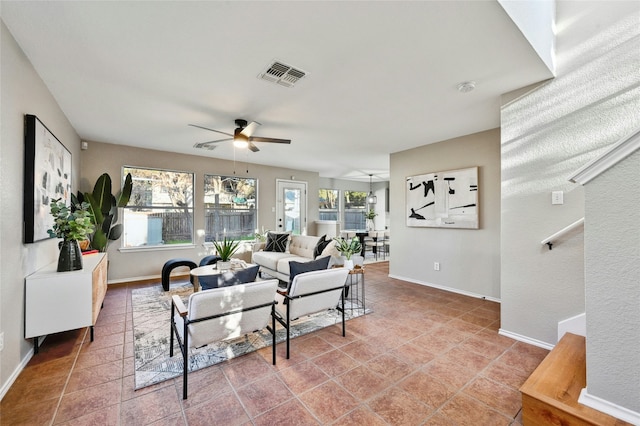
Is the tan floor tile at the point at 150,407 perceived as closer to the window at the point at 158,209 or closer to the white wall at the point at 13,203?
the white wall at the point at 13,203

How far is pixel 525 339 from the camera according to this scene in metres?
2.67

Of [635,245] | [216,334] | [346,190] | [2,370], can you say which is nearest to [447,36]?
[635,245]

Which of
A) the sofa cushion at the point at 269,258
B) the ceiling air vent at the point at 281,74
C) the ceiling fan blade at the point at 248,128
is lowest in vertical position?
the sofa cushion at the point at 269,258

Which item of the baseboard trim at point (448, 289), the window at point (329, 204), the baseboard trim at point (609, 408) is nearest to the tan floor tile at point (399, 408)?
the baseboard trim at point (609, 408)

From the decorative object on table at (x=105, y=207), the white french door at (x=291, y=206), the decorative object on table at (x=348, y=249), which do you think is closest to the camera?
the decorative object on table at (x=348, y=249)

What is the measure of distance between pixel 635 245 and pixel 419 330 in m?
2.02

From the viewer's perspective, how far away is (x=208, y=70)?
2396 mm

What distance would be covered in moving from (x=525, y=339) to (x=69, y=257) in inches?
176

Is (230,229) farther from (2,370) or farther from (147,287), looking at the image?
(2,370)

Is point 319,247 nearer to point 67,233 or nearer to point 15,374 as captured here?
point 67,233

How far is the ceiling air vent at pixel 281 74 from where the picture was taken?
2344mm

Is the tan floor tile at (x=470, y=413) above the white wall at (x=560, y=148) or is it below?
below

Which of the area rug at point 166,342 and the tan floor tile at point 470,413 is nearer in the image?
the tan floor tile at point 470,413

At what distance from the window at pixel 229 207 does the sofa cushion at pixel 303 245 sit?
1.69m
